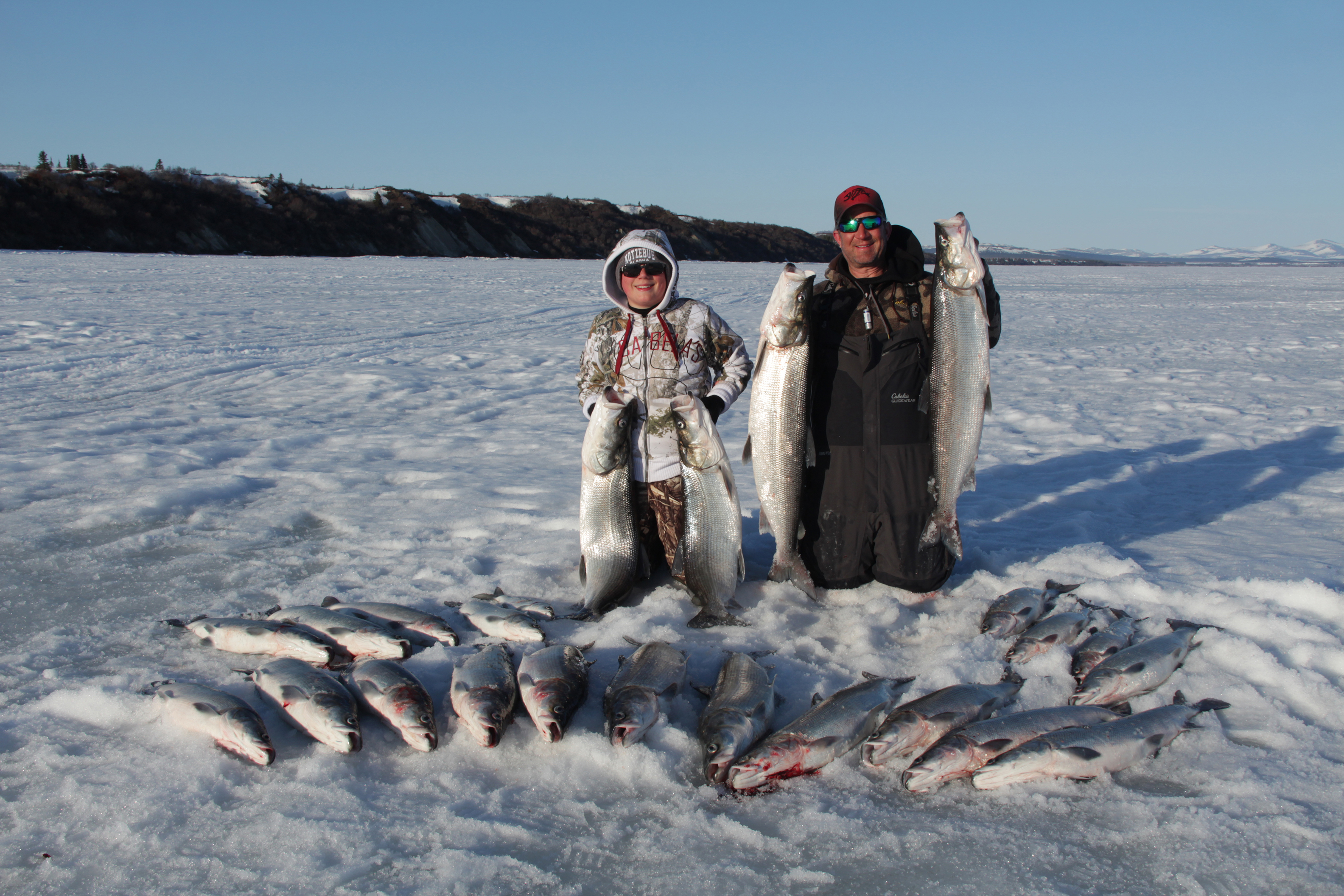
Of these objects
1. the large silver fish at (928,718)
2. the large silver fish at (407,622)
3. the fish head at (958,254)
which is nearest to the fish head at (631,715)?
the large silver fish at (928,718)

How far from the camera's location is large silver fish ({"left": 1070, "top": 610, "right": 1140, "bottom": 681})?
3273 millimetres

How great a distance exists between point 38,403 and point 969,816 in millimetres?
8567

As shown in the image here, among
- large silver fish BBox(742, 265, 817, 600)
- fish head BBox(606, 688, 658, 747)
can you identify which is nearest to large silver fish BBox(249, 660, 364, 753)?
fish head BBox(606, 688, 658, 747)

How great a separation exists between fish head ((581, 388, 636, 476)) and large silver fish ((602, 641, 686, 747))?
853 millimetres

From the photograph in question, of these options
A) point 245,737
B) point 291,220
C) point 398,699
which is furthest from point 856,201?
point 291,220

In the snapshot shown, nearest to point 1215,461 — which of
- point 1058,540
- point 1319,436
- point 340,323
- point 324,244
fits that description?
point 1319,436

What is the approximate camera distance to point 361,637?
337cm

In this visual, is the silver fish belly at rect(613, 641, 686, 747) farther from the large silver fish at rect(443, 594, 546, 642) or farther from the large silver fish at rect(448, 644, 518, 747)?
the large silver fish at rect(443, 594, 546, 642)

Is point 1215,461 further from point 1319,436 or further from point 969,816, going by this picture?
point 969,816

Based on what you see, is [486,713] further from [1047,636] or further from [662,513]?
[1047,636]

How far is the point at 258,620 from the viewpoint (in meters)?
3.47

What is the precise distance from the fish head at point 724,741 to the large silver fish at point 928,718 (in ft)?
1.28

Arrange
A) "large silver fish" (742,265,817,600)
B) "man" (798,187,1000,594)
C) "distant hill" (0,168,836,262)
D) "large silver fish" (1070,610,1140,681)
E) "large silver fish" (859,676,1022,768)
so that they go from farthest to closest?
"distant hill" (0,168,836,262) → "man" (798,187,1000,594) → "large silver fish" (742,265,817,600) → "large silver fish" (1070,610,1140,681) → "large silver fish" (859,676,1022,768)

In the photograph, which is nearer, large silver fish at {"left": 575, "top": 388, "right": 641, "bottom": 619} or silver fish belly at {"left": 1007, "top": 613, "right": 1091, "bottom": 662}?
silver fish belly at {"left": 1007, "top": 613, "right": 1091, "bottom": 662}
